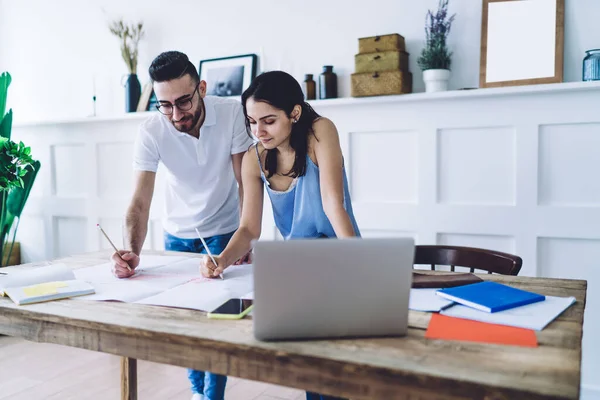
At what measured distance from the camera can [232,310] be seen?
1.24 m

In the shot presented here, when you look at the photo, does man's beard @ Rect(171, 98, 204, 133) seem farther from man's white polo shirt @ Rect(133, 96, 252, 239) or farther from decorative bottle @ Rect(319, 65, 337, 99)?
decorative bottle @ Rect(319, 65, 337, 99)

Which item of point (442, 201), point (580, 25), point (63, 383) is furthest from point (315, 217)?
point (63, 383)

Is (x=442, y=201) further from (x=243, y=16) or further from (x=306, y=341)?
(x=306, y=341)

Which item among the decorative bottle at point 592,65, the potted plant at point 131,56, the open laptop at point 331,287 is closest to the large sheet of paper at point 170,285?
the open laptop at point 331,287

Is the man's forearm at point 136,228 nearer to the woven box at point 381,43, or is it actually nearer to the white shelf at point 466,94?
the white shelf at point 466,94

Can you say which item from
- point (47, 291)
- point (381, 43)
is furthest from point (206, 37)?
point (47, 291)

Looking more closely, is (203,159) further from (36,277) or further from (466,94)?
(466,94)

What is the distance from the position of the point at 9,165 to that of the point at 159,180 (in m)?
0.83

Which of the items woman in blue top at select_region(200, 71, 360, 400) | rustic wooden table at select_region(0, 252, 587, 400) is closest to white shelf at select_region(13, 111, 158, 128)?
woman in blue top at select_region(200, 71, 360, 400)

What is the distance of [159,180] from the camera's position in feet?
11.2

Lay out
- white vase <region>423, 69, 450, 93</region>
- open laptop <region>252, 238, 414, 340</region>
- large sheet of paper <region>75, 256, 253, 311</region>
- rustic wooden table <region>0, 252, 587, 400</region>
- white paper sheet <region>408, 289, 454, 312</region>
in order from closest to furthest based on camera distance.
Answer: rustic wooden table <region>0, 252, 587, 400</region>, open laptop <region>252, 238, 414, 340</region>, white paper sheet <region>408, 289, 454, 312</region>, large sheet of paper <region>75, 256, 253, 311</region>, white vase <region>423, 69, 450, 93</region>

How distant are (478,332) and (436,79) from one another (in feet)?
5.91

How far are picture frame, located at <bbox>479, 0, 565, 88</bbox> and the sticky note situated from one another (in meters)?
2.04

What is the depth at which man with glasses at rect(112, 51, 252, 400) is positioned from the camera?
2.16 m
